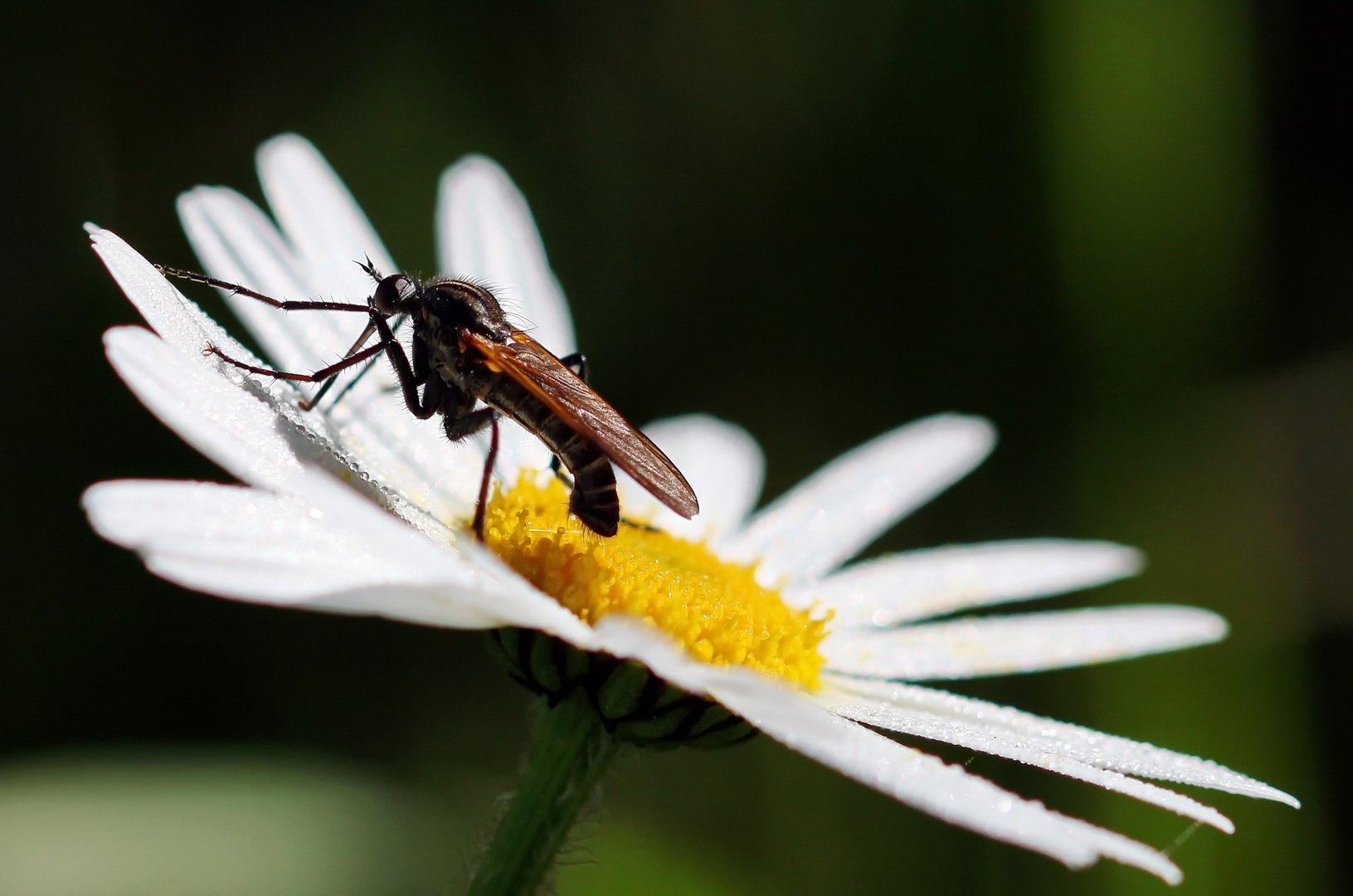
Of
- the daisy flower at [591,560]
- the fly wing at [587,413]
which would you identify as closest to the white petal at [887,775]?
the daisy flower at [591,560]

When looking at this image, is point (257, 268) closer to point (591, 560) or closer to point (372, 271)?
point (372, 271)

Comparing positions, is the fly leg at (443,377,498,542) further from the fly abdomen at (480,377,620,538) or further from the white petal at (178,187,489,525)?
the white petal at (178,187,489,525)

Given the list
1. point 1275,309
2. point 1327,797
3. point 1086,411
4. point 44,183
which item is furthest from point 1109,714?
point 44,183

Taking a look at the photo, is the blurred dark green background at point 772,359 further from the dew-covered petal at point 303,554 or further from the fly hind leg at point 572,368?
the dew-covered petal at point 303,554

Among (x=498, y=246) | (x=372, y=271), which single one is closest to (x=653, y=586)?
(x=372, y=271)

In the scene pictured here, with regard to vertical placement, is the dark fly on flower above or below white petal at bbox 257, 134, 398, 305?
below

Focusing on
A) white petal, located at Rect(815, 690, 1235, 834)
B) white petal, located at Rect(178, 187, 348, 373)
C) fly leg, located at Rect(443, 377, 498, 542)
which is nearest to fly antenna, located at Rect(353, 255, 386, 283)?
white petal, located at Rect(178, 187, 348, 373)
